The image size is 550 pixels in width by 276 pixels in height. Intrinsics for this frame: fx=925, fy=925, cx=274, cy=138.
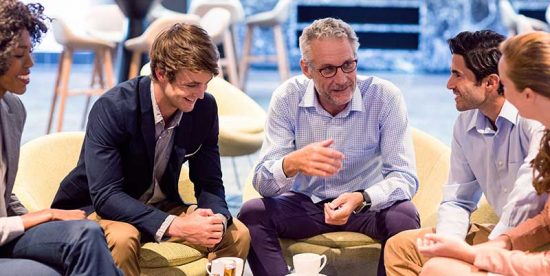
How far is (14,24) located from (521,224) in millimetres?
1682

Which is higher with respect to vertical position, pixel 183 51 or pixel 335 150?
pixel 183 51

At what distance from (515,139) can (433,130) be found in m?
5.45

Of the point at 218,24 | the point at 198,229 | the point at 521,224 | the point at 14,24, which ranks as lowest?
the point at 218,24

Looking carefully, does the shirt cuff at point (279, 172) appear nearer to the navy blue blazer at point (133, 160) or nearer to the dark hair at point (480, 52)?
the navy blue blazer at point (133, 160)

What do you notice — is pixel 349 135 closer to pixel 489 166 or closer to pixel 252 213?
pixel 252 213

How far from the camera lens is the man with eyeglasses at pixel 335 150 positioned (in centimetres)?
349

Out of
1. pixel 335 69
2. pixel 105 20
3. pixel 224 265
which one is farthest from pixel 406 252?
pixel 105 20

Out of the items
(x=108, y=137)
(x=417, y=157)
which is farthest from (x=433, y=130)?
(x=108, y=137)

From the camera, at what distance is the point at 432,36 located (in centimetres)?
1403

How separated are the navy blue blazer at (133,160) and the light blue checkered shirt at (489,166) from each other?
2.75 ft

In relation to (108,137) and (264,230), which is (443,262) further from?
(108,137)

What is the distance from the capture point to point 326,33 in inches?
139

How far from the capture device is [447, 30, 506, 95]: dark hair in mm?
3148

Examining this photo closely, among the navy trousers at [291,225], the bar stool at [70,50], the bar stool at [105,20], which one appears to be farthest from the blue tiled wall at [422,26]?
the navy trousers at [291,225]
